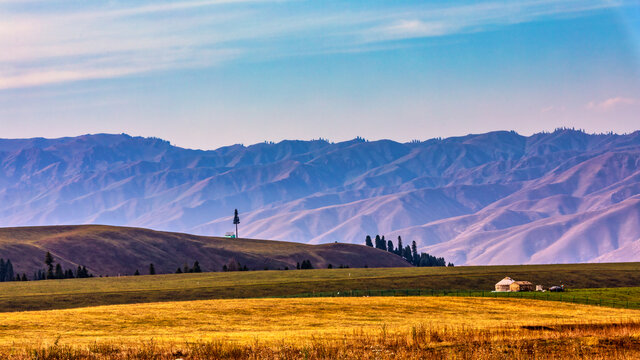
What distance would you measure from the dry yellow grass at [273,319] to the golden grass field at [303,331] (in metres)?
0.09

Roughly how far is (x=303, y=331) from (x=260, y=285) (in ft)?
300

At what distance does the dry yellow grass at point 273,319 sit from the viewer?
57219 mm

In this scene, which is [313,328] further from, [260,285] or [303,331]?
[260,285]

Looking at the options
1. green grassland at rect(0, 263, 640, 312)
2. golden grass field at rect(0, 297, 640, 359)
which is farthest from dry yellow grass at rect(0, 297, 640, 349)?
green grassland at rect(0, 263, 640, 312)

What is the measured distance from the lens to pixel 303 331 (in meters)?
61.4

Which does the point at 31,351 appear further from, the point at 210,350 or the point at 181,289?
the point at 181,289

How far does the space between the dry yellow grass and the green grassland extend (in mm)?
35287

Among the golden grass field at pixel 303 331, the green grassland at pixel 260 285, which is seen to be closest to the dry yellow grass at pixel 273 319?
the golden grass field at pixel 303 331

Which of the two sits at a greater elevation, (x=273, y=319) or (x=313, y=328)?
(x=273, y=319)

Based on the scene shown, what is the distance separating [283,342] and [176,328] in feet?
59.4

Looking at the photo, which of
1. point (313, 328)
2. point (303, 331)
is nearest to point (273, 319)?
point (313, 328)

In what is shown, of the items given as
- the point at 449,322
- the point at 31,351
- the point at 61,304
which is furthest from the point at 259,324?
the point at 61,304

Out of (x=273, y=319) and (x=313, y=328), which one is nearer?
(x=313, y=328)

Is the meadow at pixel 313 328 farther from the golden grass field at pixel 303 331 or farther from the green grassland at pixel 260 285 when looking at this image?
the green grassland at pixel 260 285
